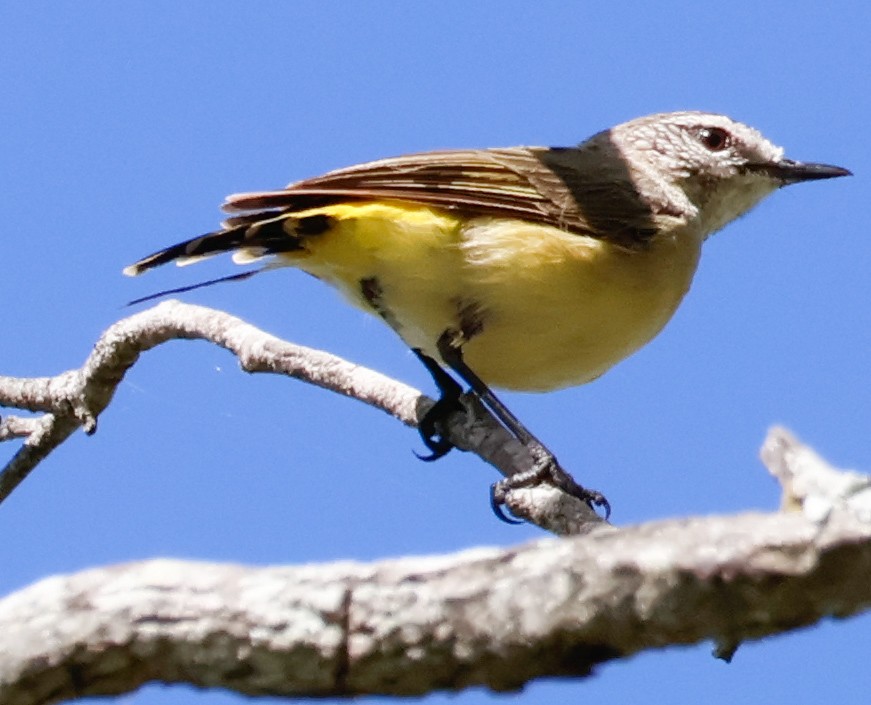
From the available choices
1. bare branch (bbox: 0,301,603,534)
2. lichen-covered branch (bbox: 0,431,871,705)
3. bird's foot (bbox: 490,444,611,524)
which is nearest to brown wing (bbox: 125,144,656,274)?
bare branch (bbox: 0,301,603,534)

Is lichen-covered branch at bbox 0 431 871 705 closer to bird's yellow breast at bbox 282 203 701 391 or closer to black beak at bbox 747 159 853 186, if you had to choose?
bird's yellow breast at bbox 282 203 701 391

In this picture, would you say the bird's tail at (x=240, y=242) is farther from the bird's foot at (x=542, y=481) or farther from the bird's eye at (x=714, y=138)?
the bird's eye at (x=714, y=138)

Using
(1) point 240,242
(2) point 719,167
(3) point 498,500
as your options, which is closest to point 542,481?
(3) point 498,500

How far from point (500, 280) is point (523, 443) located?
661 mm

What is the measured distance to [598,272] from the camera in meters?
5.36

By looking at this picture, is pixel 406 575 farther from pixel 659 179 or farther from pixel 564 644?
pixel 659 179

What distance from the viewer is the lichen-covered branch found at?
1.61m

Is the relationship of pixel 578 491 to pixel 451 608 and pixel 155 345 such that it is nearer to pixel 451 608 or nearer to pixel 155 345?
pixel 155 345

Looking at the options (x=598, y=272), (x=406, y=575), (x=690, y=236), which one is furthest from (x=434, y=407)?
(x=406, y=575)

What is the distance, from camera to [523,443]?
5.01m

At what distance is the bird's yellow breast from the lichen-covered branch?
332 cm

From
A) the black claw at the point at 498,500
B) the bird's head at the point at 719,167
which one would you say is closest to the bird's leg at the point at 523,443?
the black claw at the point at 498,500

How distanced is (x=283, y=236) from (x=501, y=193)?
907 mm

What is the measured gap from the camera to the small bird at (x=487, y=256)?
5.19 m
